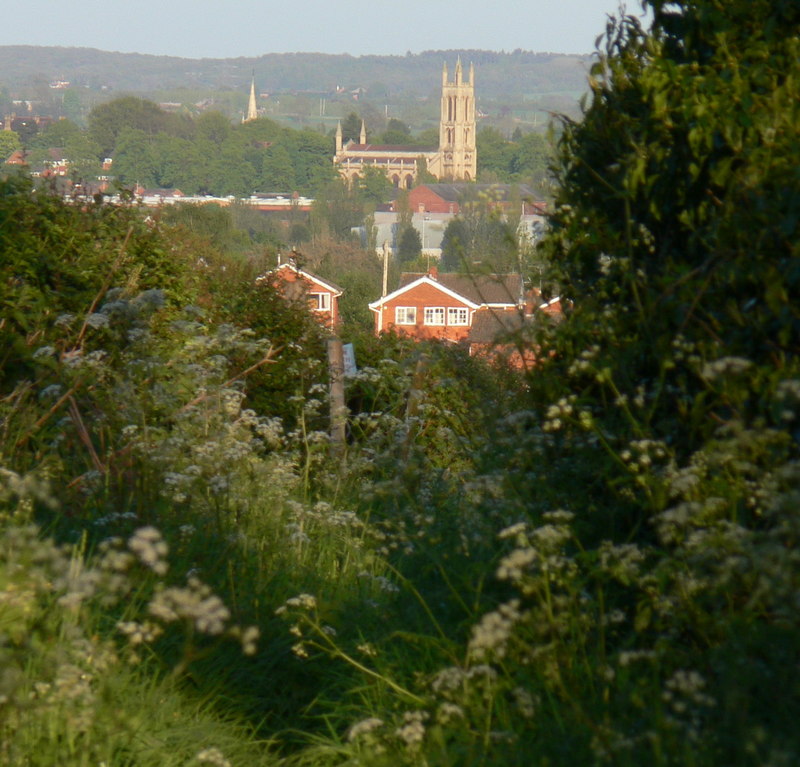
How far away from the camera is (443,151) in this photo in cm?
16762

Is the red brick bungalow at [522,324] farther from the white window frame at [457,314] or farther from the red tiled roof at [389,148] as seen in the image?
the red tiled roof at [389,148]

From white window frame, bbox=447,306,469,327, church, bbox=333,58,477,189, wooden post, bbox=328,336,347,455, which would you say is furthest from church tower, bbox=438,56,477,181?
wooden post, bbox=328,336,347,455

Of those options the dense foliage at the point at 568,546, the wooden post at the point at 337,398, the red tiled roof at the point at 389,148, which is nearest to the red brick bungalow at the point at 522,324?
the dense foliage at the point at 568,546

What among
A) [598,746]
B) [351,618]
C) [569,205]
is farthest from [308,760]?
[569,205]

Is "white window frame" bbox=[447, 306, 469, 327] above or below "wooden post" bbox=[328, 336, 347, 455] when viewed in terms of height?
below

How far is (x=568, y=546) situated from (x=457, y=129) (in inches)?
6739

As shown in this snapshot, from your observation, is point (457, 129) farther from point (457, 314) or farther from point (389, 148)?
point (457, 314)

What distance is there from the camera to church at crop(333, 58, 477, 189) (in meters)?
158

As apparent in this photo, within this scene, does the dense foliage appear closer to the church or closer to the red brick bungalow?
the red brick bungalow

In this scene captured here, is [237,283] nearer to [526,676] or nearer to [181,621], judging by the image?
[181,621]

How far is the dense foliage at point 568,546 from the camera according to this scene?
9.20ft

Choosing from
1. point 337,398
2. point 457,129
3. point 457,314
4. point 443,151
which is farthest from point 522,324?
point 457,129

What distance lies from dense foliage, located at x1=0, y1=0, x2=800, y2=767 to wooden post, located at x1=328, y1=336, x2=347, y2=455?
145 centimetres

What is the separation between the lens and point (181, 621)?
153 inches
